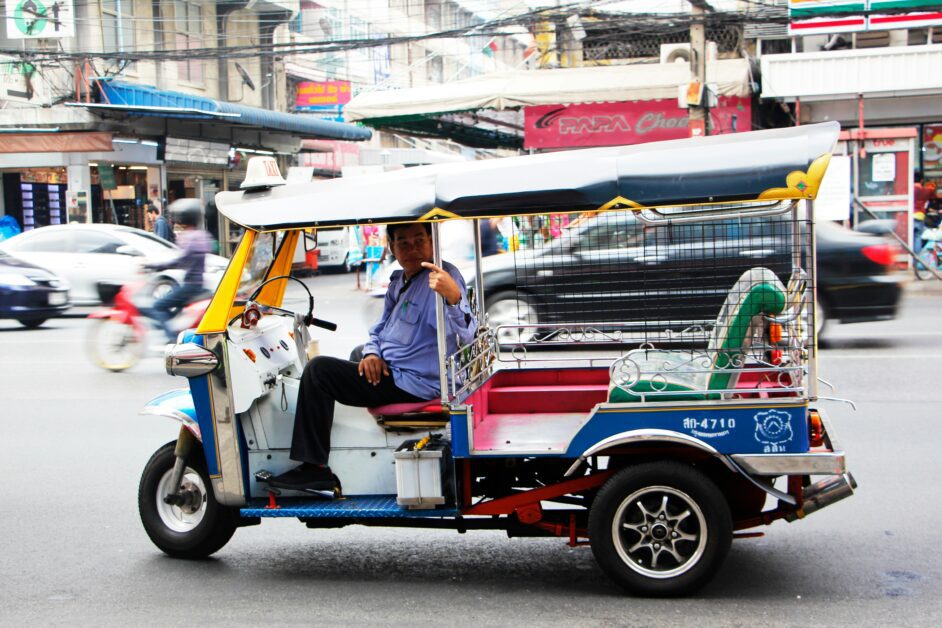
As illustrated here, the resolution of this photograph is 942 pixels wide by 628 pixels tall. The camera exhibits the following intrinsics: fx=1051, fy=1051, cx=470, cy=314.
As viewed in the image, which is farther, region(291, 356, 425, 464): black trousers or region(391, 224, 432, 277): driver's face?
region(391, 224, 432, 277): driver's face

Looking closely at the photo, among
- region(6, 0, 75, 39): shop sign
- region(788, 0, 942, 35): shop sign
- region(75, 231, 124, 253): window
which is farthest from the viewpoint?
region(6, 0, 75, 39): shop sign

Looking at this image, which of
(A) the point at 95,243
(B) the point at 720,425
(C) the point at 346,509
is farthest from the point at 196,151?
(B) the point at 720,425

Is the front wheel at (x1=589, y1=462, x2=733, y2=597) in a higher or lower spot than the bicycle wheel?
lower

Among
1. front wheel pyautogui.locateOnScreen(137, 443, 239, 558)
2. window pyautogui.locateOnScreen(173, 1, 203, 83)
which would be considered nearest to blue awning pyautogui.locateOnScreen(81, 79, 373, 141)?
window pyautogui.locateOnScreen(173, 1, 203, 83)

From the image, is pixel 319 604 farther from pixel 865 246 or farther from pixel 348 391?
pixel 865 246

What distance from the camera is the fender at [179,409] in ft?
16.4

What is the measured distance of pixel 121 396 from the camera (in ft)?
33.0

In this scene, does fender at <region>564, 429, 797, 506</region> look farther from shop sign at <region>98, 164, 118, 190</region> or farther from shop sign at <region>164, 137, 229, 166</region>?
shop sign at <region>164, 137, 229, 166</region>

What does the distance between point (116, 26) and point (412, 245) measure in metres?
25.4

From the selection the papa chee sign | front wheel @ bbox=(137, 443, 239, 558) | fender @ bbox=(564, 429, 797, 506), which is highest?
the papa chee sign

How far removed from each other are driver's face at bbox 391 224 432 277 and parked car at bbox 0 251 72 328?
1230 cm

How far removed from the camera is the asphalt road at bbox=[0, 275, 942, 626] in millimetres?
4441

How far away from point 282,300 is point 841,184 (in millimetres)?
12430

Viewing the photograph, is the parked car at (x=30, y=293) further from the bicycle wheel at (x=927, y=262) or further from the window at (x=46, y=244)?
the bicycle wheel at (x=927, y=262)
